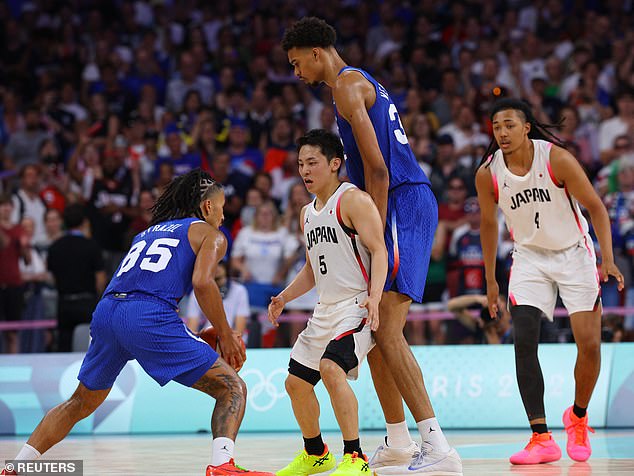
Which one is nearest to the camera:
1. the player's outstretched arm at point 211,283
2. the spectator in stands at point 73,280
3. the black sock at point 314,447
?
the player's outstretched arm at point 211,283

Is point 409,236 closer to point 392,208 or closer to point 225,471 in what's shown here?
point 392,208

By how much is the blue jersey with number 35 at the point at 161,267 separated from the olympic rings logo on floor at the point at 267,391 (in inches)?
156

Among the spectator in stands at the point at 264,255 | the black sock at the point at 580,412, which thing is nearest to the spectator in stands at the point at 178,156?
the spectator in stands at the point at 264,255

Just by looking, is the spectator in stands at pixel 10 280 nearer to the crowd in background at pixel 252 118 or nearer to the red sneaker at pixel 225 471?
the crowd in background at pixel 252 118

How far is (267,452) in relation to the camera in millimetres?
7891

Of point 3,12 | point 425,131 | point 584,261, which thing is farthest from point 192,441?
point 3,12

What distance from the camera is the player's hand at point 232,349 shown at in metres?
6.24

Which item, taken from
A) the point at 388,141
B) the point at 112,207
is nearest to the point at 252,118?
the point at 112,207

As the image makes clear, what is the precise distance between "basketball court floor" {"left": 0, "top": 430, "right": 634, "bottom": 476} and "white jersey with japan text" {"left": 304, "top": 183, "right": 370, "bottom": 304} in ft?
4.30

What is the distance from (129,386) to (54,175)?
220 inches

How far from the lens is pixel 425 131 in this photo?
46.1 feet

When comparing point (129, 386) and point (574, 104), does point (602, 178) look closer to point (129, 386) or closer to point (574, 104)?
point (574, 104)

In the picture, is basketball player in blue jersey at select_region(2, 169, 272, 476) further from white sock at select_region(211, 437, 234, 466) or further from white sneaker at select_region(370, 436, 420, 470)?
white sneaker at select_region(370, 436, 420, 470)

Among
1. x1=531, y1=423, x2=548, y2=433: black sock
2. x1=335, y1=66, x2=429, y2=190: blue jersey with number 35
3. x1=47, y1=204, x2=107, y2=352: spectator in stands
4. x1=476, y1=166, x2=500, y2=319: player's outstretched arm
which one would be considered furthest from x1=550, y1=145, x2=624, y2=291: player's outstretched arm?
x1=47, y1=204, x2=107, y2=352: spectator in stands
